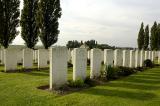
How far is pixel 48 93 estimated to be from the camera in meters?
12.0

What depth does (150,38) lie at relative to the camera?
2379 inches

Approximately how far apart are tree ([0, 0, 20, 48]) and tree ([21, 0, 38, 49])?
303 cm

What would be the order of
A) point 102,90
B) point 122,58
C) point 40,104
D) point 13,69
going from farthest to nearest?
point 122,58 < point 13,69 < point 102,90 < point 40,104

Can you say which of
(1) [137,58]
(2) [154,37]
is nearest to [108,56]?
(1) [137,58]

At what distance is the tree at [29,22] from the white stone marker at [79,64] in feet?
60.1

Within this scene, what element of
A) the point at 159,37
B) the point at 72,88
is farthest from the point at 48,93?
the point at 159,37

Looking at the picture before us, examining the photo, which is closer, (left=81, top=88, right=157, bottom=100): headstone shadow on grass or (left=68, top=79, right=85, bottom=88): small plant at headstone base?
(left=81, top=88, right=157, bottom=100): headstone shadow on grass

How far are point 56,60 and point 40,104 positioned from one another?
12.0ft

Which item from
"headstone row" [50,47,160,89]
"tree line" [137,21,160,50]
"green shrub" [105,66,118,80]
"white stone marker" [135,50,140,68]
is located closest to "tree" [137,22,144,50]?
"tree line" [137,21,160,50]

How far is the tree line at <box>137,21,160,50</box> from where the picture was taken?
58.2 meters

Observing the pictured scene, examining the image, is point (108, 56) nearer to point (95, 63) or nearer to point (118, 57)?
point (95, 63)

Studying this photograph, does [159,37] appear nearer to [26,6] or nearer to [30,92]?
[26,6]

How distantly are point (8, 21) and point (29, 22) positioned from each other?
13.6 feet

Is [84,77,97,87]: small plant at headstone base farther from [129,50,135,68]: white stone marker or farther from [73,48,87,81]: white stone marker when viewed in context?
[129,50,135,68]: white stone marker
